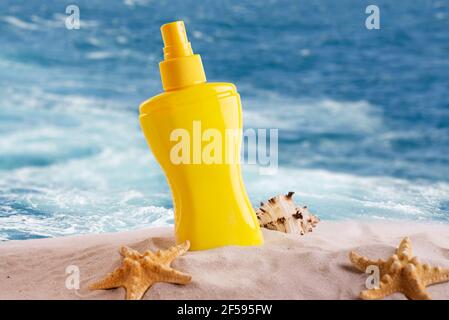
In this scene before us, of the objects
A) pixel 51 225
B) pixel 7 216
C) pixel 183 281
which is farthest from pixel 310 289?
pixel 7 216

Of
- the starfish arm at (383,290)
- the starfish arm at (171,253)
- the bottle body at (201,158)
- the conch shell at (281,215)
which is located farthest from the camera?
the conch shell at (281,215)

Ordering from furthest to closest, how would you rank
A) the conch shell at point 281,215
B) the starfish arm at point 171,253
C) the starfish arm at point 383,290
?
1. the conch shell at point 281,215
2. the starfish arm at point 171,253
3. the starfish arm at point 383,290

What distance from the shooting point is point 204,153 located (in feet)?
3.98

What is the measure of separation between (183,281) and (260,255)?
19 centimetres

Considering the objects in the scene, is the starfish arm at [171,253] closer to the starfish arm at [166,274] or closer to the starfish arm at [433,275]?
the starfish arm at [166,274]

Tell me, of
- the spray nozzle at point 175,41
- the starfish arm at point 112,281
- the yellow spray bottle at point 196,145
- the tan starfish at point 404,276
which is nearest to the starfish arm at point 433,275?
the tan starfish at point 404,276

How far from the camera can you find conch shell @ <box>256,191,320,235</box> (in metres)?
1.40

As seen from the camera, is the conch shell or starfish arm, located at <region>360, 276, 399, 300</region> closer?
starfish arm, located at <region>360, 276, 399, 300</region>

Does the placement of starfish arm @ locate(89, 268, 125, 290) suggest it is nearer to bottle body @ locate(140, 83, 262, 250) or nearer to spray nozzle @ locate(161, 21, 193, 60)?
bottle body @ locate(140, 83, 262, 250)

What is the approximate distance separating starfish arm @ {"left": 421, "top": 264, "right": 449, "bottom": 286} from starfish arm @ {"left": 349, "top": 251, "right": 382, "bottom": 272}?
0.24 feet

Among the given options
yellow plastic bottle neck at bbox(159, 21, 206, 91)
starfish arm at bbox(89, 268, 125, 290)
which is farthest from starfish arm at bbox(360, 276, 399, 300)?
yellow plastic bottle neck at bbox(159, 21, 206, 91)

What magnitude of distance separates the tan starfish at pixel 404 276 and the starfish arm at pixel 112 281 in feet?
1.30

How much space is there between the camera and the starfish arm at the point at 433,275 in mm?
1013

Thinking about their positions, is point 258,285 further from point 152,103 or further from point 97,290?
point 152,103
